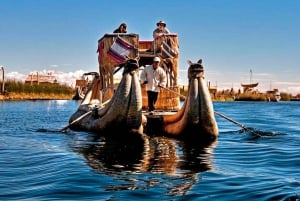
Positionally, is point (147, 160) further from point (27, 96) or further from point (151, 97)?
point (27, 96)

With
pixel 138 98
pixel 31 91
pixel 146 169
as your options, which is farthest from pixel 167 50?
pixel 31 91

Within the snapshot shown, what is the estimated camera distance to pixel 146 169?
9602 millimetres

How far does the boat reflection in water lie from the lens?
8.23 metres

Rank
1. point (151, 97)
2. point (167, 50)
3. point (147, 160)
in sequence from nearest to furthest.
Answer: point (147, 160)
point (151, 97)
point (167, 50)

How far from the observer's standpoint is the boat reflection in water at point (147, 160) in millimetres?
8227

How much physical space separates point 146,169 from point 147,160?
1258 mm

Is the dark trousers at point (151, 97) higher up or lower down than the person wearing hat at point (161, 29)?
→ lower down

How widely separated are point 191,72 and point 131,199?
303 inches

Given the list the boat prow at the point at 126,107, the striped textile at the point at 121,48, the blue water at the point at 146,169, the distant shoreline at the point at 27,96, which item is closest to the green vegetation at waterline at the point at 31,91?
the distant shoreline at the point at 27,96

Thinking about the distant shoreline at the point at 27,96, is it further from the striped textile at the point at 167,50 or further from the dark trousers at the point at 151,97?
the dark trousers at the point at 151,97

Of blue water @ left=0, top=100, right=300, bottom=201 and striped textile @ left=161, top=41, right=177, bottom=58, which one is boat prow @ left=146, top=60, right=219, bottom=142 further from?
striped textile @ left=161, top=41, right=177, bottom=58

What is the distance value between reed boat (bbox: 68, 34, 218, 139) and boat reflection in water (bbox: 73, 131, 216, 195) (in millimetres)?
517

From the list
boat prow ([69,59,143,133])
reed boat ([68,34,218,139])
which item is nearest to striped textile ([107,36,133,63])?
reed boat ([68,34,218,139])

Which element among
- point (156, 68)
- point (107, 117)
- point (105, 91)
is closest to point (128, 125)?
point (107, 117)
